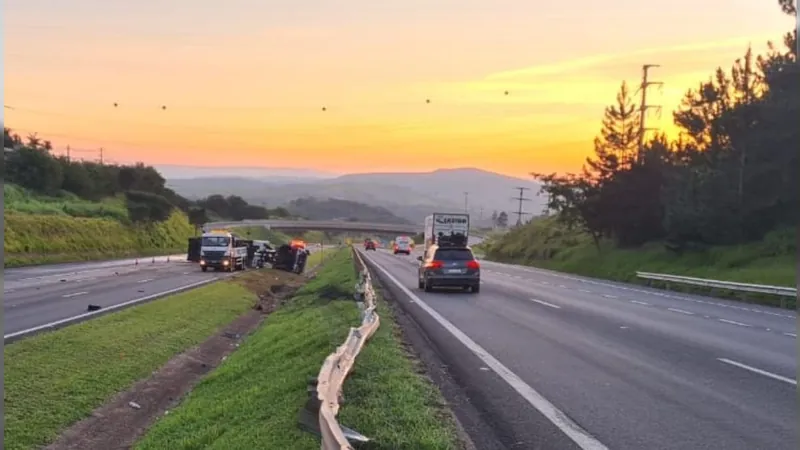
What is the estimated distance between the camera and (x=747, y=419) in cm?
891

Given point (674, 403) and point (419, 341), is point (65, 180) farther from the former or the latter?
point (674, 403)

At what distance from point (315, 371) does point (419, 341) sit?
180 inches

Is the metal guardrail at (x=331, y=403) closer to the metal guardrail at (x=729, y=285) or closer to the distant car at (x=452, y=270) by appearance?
the metal guardrail at (x=729, y=285)

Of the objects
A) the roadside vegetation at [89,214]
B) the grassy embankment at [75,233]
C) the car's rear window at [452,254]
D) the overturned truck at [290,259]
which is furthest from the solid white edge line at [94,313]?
the overturned truck at [290,259]

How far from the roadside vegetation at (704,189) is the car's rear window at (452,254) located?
11.9m

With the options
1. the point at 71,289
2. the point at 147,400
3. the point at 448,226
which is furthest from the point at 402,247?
the point at 147,400

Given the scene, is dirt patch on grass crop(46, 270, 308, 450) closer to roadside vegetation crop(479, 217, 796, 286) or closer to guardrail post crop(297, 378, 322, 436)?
guardrail post crop(297, 378, 322, 436)

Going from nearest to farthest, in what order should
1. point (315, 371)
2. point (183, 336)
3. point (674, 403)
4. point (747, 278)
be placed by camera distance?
point (674, 403) → point (315, 371) → point (183, 336) → point (747, 278)

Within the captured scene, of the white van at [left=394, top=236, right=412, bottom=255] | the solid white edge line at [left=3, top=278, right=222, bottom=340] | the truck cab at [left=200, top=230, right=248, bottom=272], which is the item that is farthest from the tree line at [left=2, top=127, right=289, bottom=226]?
the white van at [left=394, top=236, right=412, bottom=255]

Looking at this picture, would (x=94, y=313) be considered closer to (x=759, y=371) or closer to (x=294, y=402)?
(x=294, y=402)

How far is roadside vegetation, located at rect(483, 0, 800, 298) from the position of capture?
39.1 m

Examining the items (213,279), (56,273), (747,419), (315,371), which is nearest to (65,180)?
(56,273)

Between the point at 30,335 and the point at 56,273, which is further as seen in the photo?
the point at 56,273

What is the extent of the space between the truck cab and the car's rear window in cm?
1979
